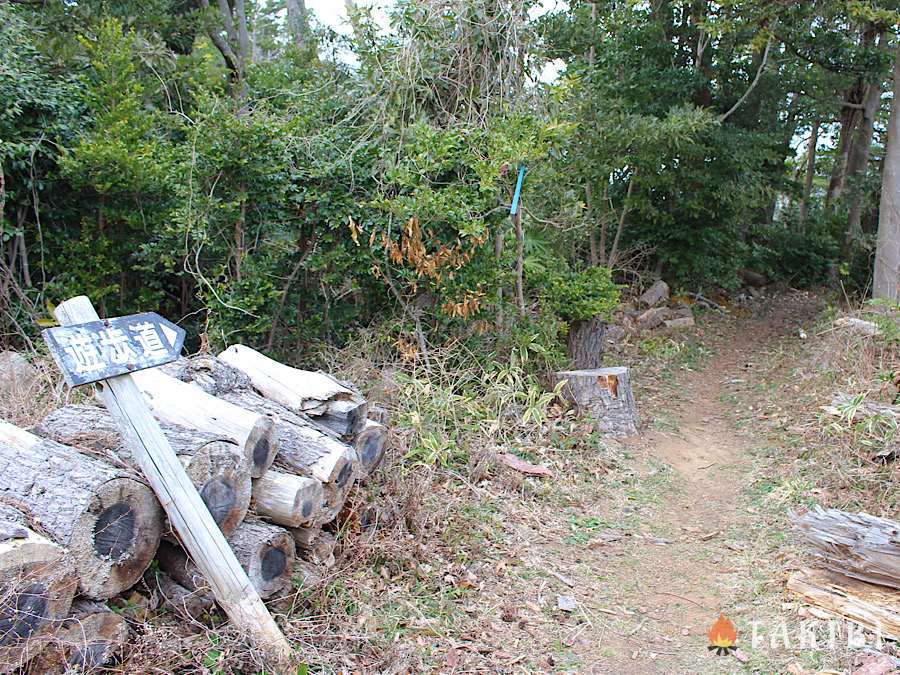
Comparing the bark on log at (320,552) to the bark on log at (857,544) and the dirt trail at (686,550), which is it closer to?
the dirt trail at (686,550)

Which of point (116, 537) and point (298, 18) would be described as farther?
point (298, 18)

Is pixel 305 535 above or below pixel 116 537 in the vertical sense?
below

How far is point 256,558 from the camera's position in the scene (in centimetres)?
346

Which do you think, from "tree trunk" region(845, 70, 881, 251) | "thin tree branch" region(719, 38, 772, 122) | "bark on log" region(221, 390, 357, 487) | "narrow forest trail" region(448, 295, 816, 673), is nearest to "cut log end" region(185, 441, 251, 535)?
"bark on log" region(221, 390, 357, 487)

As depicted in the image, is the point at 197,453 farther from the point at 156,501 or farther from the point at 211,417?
the point at 211,417

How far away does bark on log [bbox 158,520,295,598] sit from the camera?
3355mm

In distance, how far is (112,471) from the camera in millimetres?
3082

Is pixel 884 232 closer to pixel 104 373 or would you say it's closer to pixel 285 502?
pixel 285 502

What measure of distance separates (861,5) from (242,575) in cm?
1010

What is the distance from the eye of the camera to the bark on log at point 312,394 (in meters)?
4.39

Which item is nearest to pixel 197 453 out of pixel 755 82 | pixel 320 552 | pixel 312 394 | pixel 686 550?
pixel 320 552

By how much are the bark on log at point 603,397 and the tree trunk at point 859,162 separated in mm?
9241

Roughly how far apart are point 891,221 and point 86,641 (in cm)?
1126

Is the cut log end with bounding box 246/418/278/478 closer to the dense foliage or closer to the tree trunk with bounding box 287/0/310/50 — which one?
the dense foliage
